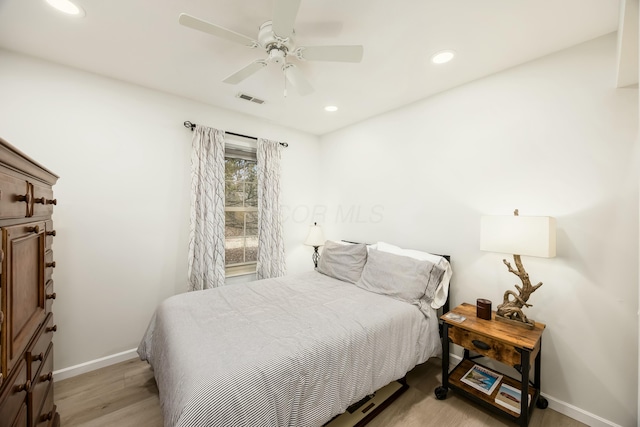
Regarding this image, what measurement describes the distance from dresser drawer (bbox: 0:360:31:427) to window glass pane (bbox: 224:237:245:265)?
7.46 ft

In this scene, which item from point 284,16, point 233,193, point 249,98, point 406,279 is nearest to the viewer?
point 284,16

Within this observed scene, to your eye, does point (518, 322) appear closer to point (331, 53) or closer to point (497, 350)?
point (497, 350)

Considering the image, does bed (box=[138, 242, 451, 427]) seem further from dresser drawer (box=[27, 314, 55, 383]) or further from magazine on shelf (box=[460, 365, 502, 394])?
dresser drawer (box=[27, 314, 55, 383])

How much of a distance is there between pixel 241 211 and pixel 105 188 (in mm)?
1390

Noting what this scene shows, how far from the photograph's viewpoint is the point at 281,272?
345 centimetres

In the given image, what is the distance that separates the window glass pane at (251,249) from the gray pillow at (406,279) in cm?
160

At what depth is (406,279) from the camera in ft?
7.46

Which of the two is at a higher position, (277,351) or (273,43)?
(273,43)

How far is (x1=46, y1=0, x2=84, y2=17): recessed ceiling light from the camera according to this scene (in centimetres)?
151

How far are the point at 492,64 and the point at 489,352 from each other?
2.18 m

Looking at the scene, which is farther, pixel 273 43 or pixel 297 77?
pixel 297 77

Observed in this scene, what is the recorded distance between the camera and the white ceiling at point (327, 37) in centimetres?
154

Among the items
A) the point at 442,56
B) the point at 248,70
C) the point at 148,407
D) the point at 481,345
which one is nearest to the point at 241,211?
the point at 248,70

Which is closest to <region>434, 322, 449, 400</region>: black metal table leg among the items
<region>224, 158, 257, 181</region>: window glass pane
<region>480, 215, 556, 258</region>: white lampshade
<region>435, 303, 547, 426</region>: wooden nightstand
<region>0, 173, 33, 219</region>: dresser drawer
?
<region>435, 303, 547, 426</region>: wooden nightstand
